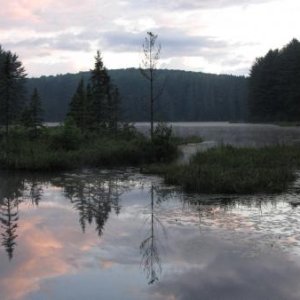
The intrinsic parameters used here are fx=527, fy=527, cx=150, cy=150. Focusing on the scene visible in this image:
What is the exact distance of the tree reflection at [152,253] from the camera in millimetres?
8648

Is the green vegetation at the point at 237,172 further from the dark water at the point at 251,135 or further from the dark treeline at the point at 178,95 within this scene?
the dark treeline at the point at 178,95

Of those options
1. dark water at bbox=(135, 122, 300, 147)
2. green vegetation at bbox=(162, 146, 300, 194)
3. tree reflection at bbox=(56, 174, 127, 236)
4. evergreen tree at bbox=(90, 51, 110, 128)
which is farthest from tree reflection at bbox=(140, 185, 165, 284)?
evergreen tree at bbox=(90, 51, 110, 128)

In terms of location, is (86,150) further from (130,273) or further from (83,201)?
(130,273)

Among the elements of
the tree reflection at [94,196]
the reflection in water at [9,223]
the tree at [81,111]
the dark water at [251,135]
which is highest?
the tree at [81,111]

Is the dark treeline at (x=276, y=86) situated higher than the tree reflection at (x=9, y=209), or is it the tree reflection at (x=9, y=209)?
the dark treeline at (x=276, y=86)

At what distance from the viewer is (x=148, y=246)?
10.5 meters

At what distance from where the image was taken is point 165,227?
12.1 metres

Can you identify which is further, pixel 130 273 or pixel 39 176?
pixel 39 176

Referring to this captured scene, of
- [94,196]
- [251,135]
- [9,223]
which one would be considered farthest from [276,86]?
[9,223]

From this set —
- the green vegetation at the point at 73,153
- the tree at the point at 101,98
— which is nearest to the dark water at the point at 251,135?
the green vegetation at the point at 73,153

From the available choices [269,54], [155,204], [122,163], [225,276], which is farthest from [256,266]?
[269,54]

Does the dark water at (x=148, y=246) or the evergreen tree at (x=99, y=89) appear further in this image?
the evergreen tree at (x=99, y=89)

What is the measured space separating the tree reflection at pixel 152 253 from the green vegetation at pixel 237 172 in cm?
396

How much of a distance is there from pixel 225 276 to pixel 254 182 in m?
8.46
